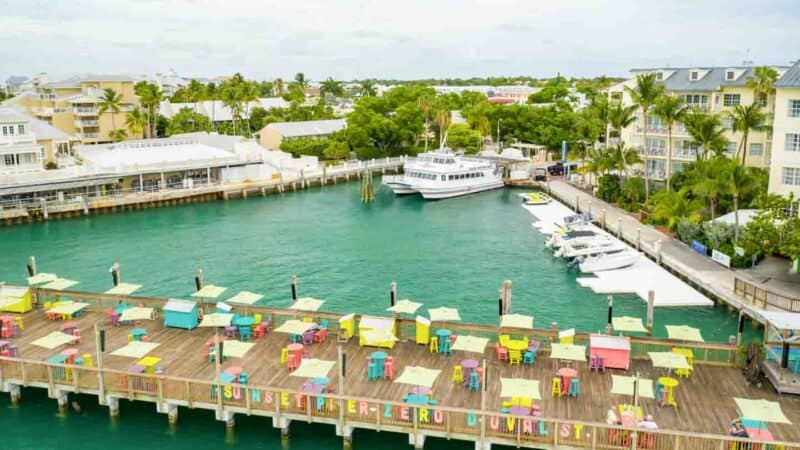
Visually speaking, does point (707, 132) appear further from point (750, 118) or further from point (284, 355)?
point (284, 355)

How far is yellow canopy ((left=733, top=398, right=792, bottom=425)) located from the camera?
837 inches

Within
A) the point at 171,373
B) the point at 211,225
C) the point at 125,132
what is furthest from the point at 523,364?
the point at 125,132

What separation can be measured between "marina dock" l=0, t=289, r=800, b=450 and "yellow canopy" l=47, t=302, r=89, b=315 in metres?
1.15

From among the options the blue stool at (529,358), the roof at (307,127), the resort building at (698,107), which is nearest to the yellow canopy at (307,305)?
the blue stool at (529,358)

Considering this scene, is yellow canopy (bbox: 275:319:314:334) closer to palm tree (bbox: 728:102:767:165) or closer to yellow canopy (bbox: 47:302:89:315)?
yellow canopy (bbox: 47:302:89:315)

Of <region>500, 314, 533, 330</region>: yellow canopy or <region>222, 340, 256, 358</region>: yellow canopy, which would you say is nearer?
<region>222, 340, 256, 358</region>: yellow canopy

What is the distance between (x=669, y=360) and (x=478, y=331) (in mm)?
7727

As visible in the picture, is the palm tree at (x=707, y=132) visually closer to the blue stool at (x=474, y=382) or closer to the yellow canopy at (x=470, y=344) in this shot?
the yellow canopy at (x=470, y=344)

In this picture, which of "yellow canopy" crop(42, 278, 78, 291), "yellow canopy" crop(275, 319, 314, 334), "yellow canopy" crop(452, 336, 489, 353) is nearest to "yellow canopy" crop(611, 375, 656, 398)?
"yellow canopy" crop(452, 336, 489, 353)

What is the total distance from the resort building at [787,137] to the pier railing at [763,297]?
13193mm

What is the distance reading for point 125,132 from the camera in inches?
3981

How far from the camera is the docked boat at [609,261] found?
150 feet

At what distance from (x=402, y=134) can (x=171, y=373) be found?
250 ft

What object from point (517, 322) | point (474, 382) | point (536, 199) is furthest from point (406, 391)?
point (536, 199)
